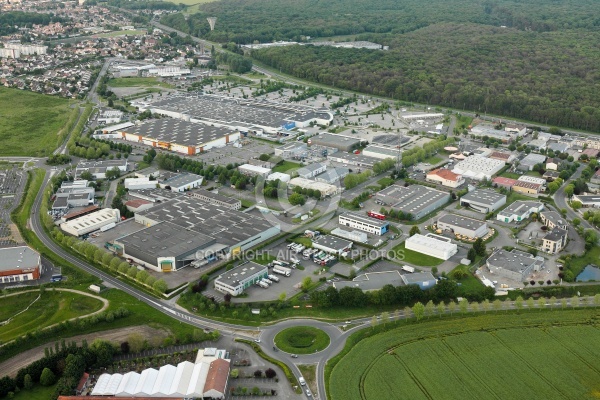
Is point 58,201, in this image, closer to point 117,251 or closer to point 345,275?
point 117,251

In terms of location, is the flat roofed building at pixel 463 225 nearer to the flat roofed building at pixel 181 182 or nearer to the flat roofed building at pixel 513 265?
the flat roofed building at pixel 513 265

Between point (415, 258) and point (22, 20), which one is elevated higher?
point (22, 20)

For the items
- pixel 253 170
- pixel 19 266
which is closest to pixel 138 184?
pixel 253 170

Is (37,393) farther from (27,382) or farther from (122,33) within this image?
(122,33)

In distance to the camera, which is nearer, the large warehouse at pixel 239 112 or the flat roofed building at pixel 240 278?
the flat roofed building at pixel 240 278

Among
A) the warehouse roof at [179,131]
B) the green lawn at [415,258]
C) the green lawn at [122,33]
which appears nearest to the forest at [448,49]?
the green lawn at [122,33]

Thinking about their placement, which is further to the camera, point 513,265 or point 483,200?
point 483,200
